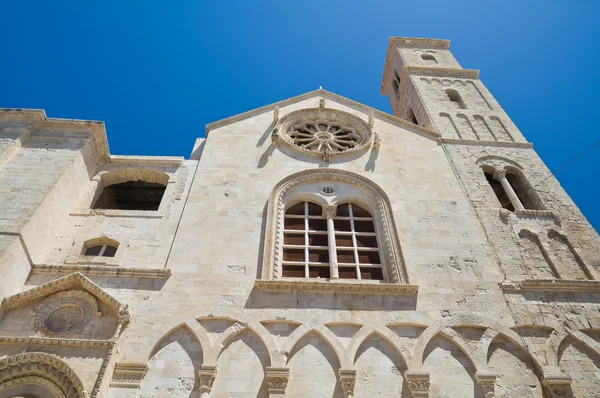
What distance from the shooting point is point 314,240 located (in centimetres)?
1084

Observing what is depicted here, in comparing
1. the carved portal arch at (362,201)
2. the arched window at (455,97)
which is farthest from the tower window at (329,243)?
the arched window at (455,97)

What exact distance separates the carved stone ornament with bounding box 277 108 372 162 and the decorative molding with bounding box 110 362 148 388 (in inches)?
290

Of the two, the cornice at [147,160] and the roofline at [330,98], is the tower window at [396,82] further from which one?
the cornice at [147,160]

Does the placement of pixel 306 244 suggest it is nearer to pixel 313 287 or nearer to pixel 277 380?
pixel 313 287

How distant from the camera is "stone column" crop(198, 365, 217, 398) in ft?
23.8

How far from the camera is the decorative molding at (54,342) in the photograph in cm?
751

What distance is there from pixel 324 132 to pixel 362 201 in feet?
12.4

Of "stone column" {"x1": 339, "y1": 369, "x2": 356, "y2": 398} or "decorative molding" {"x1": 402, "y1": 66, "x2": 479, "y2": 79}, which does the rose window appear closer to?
"decorative molding" {"x1": 402, "y1": 66, "x2": 479, "y2": 79}

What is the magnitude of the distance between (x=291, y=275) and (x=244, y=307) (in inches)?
62.4

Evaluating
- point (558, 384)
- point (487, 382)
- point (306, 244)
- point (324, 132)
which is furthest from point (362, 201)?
point (558, 384)

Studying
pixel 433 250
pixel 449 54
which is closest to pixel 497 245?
pixel 433 250

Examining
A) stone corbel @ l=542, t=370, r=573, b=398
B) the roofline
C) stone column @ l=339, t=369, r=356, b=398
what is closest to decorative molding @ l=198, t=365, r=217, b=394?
stone column @ l=339, t=369, r=356, b=398

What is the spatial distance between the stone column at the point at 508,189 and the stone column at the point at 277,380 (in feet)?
25.4

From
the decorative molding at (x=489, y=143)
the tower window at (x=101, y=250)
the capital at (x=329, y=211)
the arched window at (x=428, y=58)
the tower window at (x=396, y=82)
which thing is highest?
the tower window at (x=396, y=82)
